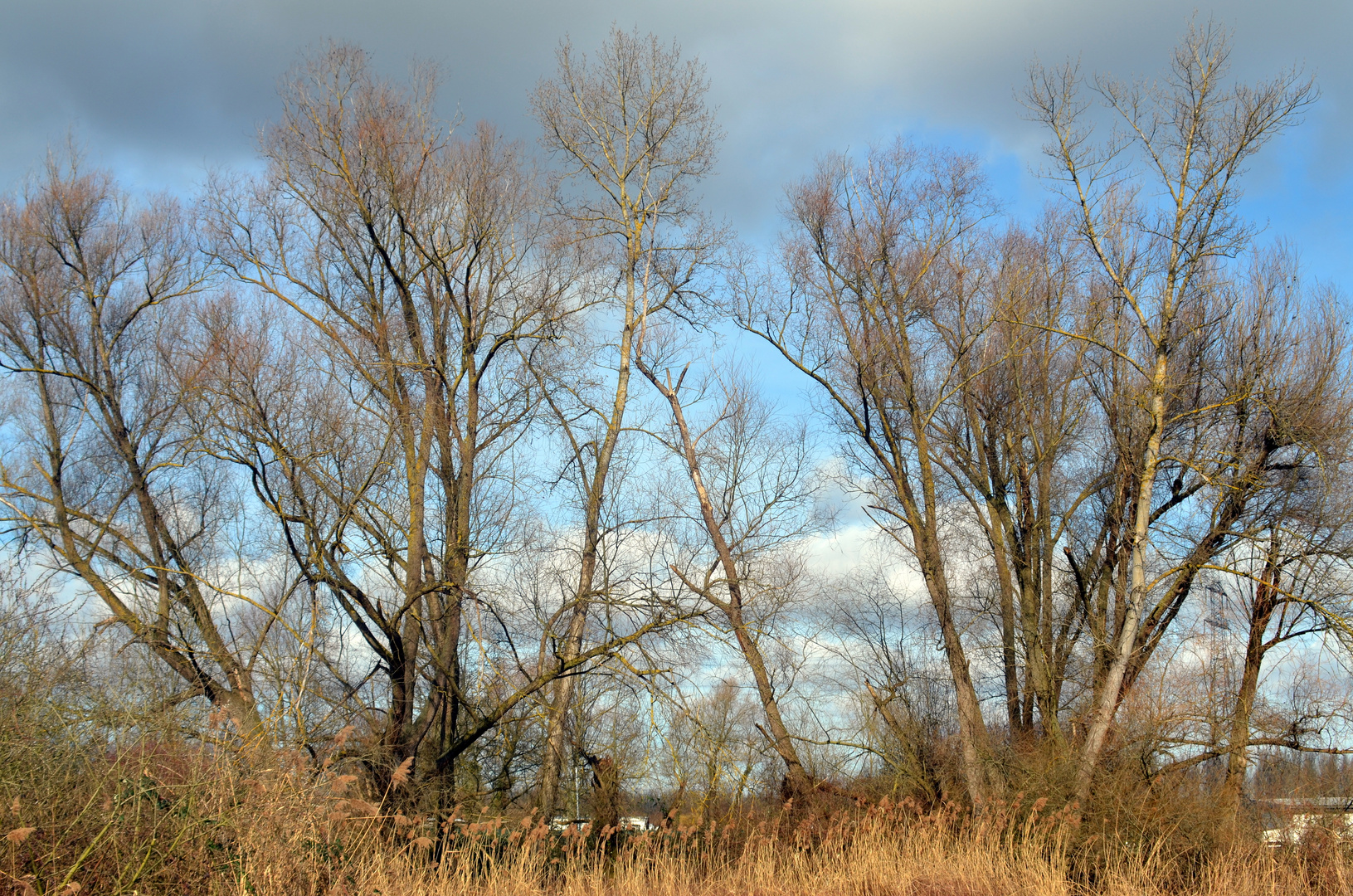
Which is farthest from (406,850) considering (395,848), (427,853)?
(427,853)

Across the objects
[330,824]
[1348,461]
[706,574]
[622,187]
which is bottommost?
[330,824]

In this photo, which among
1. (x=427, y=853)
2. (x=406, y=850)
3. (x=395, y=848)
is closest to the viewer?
(x=395, y=848)

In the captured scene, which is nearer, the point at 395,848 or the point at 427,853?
the point at 395,848

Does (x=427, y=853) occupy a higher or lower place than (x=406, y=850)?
lower

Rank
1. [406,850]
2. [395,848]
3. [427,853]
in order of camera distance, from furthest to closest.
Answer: [427,853]
[406,850]
[395,848]

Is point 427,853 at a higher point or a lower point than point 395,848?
lower

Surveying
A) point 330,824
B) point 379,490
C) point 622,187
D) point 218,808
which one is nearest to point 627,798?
point 379,490

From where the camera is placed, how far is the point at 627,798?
1656 cm

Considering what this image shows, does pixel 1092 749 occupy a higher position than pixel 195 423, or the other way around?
pixel 195 423

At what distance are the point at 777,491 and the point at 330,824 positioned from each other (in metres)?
14.1

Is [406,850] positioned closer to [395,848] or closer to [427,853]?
[395,848]

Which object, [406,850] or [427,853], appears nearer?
[406,850]

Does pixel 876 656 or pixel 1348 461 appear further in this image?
pixel 876 656

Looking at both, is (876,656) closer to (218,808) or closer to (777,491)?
(777,491)
